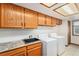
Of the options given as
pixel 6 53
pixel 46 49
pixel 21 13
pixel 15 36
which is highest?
pixel 21 13

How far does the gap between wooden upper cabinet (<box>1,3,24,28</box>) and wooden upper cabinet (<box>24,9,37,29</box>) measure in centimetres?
17

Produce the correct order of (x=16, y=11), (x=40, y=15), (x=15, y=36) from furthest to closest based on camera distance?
(x=40, y=15) → (x=15, y=36) → (x=16, y=11)

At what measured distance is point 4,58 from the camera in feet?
1.63

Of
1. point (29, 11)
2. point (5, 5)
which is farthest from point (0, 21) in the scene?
point (29, 11)

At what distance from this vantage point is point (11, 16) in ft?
6.10

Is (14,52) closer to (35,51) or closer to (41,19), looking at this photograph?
(35,51)

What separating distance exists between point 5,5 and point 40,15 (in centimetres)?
139

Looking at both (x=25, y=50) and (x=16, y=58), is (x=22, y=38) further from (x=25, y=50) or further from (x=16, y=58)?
(x=16, y=58)

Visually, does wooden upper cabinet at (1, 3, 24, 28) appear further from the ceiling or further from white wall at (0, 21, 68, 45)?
white wall at (0, 21, 68, 45)

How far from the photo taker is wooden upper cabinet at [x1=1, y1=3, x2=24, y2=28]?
5.53 ft

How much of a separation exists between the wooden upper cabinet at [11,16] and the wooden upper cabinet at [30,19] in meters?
0.17

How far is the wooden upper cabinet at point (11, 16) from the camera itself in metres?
1.69

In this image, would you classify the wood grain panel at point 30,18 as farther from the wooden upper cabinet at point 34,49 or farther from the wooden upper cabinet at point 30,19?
the wooden upper cabinet at point 34,49

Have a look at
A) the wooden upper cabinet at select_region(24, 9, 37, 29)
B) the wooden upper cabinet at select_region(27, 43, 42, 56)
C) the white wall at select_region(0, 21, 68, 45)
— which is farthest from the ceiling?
the wooden upper cabinet at select_region(27, 43, 42, 56)
